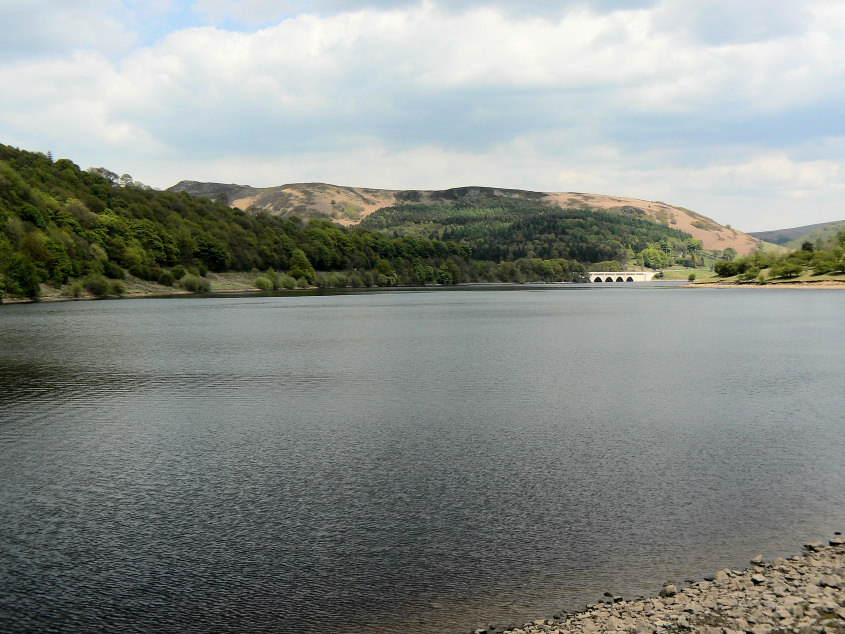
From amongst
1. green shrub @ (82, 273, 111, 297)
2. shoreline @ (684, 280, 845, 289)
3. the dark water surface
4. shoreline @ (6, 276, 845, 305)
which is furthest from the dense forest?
shoreline @ (684, 280, 845, 289)

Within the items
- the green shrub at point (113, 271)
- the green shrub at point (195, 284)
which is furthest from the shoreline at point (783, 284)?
the green shrub at point (113, 271)

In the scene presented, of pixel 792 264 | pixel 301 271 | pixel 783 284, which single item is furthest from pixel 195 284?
pixel 792 264

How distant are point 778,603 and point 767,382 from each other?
22.4m

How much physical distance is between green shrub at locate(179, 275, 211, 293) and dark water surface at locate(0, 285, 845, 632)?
456ft

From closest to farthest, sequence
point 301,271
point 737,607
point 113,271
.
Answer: point 737,607, point 113,271, point 301,271

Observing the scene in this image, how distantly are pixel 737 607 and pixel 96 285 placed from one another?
5597 inches

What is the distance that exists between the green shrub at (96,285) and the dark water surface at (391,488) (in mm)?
108988

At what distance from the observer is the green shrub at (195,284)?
166875 millimetres

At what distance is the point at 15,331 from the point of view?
2231 inches

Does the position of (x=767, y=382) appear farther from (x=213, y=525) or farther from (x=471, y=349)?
(x=213, y=525)

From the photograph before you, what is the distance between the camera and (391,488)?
1479 cm

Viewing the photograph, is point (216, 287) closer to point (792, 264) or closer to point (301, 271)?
point (301, 271)

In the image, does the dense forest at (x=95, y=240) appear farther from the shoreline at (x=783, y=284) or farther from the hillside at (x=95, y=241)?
the shoreline at (x=783, y=284)

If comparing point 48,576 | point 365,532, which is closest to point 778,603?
point 365,532
